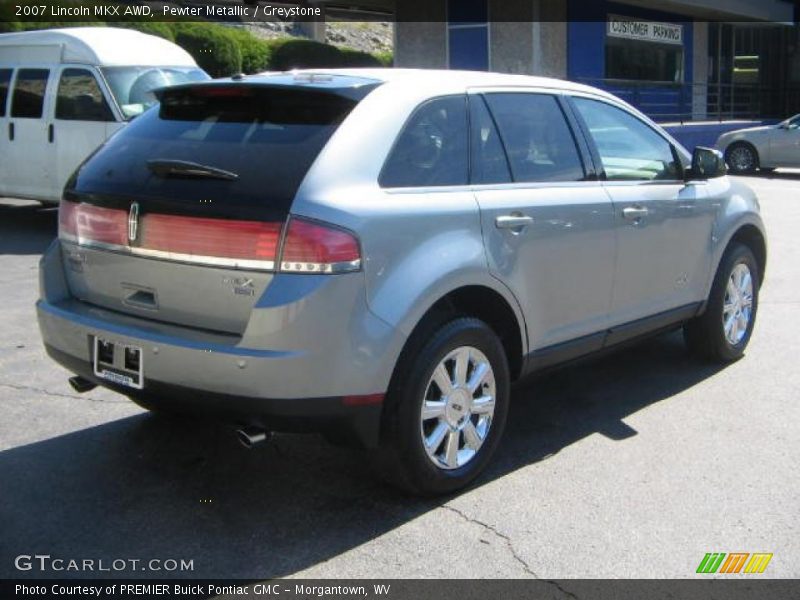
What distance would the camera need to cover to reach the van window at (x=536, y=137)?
453 cm

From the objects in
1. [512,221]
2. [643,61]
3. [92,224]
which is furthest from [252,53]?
[512,221]

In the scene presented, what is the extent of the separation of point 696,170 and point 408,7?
18785 millimetres

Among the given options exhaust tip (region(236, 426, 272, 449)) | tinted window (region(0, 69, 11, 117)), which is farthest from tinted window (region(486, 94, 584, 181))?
tinted window (region(0, 69, 11, 117))

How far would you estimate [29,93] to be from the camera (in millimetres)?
11359

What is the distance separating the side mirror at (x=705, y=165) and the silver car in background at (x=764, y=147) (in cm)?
1418

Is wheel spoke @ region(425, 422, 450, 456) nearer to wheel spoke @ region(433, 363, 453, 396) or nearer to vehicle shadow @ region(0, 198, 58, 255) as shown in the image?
wheel spoke @ region(433, 363, 453, 396)

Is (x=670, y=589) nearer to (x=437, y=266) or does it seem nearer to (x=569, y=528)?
(x=569, y=528)

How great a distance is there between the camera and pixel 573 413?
5246 mm

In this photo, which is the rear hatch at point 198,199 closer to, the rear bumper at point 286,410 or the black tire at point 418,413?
the rear bumper at point 286,410

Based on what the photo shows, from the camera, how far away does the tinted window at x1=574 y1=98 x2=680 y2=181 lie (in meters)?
5.12

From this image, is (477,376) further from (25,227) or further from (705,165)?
(25,227)

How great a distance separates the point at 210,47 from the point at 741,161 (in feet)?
37.3

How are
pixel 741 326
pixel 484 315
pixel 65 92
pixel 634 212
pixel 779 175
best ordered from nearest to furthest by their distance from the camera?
pixel 484 315, pixel 634 212, pixel 741 326, pixel 65 92, pixel 779 175

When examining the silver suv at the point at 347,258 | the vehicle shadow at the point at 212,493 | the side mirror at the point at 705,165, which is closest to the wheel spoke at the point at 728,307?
the side mirror at the point at 705,165
